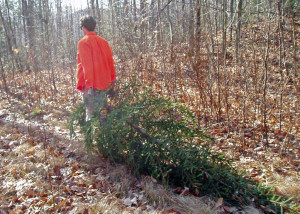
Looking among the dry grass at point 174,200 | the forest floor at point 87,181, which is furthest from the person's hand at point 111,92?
the dry grass at point 174,200

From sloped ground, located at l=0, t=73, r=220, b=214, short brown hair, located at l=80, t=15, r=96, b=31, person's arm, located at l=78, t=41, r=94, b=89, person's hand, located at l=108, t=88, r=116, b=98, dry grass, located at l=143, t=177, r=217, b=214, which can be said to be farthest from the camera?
short brown hair, located at l=80, t=15, r=96, b=31

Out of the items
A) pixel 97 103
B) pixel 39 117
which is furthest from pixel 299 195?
pixel 39 117

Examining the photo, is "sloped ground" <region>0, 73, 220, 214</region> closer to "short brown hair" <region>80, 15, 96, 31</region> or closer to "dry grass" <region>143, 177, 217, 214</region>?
"dry grass" <region>143, 177, 217, 214</region>

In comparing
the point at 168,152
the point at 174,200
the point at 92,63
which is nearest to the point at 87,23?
the point at 92,63

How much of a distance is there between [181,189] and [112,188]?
0.87 metres

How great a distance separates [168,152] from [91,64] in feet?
6.16

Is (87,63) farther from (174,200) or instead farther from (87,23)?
(174,200)

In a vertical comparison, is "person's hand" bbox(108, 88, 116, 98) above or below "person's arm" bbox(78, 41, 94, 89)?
below

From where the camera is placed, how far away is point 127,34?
24.6ft

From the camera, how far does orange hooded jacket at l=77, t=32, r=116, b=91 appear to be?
3.65 metres

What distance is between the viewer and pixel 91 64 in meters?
3.68

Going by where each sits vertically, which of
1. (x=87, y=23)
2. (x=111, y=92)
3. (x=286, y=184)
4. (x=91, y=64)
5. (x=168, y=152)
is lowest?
(x=286, y=184)

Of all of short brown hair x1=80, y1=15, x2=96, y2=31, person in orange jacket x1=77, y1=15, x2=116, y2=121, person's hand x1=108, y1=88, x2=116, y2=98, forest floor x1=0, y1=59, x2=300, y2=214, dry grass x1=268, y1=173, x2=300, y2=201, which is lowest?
dry grass x1=268, y1=173, x2=300, y2=201

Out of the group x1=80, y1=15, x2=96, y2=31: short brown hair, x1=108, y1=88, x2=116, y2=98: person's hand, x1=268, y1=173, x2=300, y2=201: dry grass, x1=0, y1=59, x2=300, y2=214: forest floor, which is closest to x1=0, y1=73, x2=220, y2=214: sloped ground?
x1=0, y1=59, x2=300, y2=214: forest floor
